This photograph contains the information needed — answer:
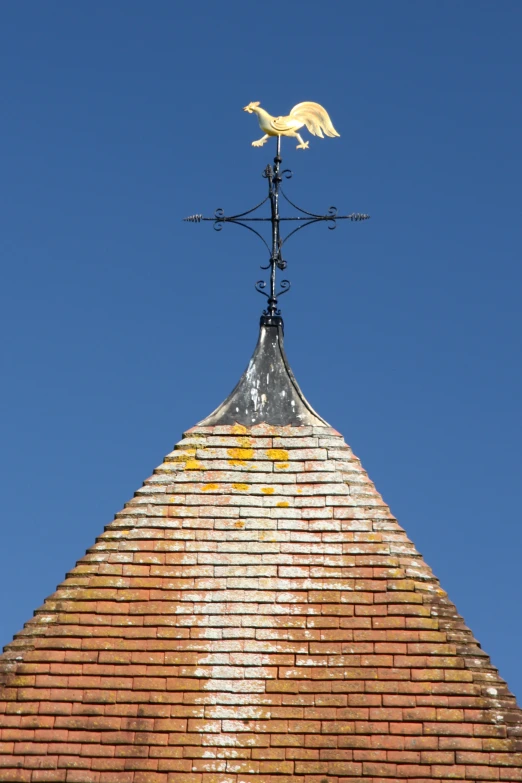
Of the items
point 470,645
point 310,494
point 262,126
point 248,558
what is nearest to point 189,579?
point 248,558

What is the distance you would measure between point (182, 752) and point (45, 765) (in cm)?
101

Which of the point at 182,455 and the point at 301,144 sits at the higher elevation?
the point at 301,144

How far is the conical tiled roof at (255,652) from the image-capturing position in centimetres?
1083

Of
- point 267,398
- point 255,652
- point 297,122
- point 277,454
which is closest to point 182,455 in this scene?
point 277,454

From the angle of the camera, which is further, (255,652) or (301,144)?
(301,144)

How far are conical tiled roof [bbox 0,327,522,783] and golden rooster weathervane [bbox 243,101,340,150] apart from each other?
353 centimetres

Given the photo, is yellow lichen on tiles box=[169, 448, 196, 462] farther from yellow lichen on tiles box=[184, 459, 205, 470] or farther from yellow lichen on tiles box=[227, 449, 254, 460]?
yellow lichen on tiles box=[227, 449, 254, 460]

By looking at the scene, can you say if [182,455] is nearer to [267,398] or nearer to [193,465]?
A: [193,465]

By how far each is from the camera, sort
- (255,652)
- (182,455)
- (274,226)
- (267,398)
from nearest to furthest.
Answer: (255,652), (182,455), (267,398), (274,226)

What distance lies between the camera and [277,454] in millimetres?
12445

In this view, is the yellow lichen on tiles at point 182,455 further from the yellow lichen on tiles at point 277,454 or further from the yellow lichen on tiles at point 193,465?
the yellow lichen on tiles at point 277,454

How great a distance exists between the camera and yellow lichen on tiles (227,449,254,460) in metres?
12.5

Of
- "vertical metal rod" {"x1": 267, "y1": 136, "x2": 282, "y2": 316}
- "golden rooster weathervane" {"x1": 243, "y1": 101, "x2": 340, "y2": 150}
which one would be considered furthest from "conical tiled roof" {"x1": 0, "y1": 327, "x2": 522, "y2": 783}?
"golden rooster weathervane" {"x1": 243, "y1": 101, "x2": 340, "y2": 150}

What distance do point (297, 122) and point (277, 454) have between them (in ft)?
12.2
